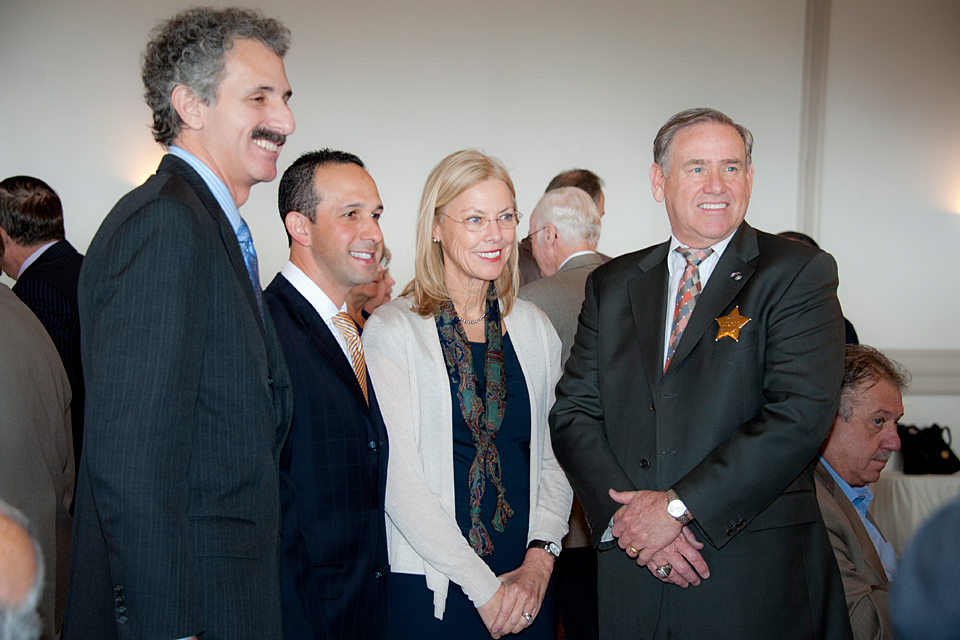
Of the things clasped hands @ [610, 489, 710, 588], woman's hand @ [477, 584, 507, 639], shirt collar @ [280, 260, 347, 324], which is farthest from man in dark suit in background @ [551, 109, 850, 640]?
shirt collar @ [280, 260, 347, 324]

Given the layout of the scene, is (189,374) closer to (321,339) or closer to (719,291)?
(321,339)

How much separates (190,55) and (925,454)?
5.54m

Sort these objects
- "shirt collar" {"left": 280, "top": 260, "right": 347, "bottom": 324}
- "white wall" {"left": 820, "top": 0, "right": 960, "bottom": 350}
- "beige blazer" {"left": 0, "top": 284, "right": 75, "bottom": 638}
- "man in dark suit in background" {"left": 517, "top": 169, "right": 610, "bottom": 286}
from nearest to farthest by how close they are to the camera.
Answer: "shirt collar" {"left": 280, "top": 260, "right": 347, "bottom": 324}, "beige blazer" {"left": 0, "top": 284, "right": 75, "bottom": 638}, "man in dark suit in background" {"left": 517, "top": 169, "right": 610, "bottom": 286}, "white wall" {"left": 820, "top": 0, "right": 960, "bottom": 350}

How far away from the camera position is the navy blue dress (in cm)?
206

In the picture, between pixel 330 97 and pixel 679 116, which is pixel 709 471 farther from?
pixel 330 97

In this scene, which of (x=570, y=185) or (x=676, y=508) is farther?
(x=570, y=185)

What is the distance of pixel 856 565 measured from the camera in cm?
232

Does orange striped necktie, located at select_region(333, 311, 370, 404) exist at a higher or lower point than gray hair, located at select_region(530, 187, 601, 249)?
lower

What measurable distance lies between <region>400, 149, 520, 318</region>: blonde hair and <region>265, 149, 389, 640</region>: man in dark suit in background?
8.0 inches

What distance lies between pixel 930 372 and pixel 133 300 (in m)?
6.86

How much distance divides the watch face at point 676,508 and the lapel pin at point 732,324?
0.42 m

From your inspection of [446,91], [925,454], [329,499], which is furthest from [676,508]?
[446,91]

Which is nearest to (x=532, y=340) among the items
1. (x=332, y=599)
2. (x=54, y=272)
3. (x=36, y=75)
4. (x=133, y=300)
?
(x=332, y=599)

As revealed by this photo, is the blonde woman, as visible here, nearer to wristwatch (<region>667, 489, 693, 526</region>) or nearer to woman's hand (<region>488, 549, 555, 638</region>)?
woman's hand (<region>488, 549, 555, 638</region>)
